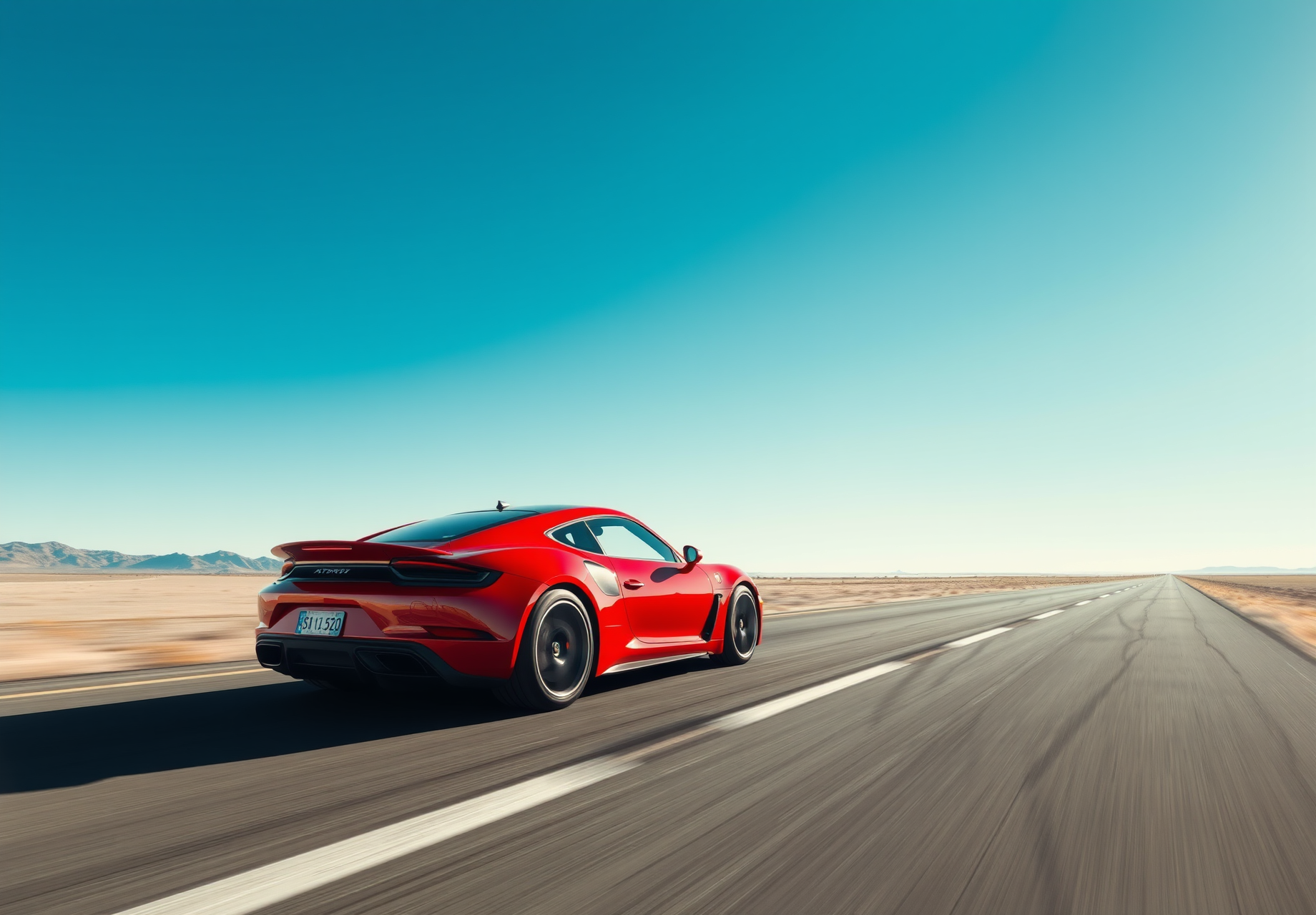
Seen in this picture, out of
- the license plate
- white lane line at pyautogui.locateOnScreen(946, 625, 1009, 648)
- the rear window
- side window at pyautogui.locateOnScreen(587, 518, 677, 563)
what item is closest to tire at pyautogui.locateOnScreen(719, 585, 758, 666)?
side window at pyautogui.locateOnScreen(587, 518, 677, 563)

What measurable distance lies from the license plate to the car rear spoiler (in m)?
0.32

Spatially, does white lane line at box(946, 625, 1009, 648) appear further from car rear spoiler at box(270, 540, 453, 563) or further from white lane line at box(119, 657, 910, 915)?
car rear spoiler at box(270, 540, 453, 563)

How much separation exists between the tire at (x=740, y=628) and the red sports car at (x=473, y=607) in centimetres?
132

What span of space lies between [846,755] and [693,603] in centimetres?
274

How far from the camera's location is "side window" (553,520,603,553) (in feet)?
18.2

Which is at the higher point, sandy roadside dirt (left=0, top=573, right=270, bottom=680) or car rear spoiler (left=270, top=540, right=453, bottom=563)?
car rear spoiler (left=270, top=540, right=453, bottom=563)

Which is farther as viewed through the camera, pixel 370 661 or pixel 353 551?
pixel 353 551

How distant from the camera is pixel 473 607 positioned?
4551 mm

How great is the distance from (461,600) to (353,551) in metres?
0.79

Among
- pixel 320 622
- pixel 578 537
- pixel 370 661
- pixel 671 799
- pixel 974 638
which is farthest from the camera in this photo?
pixel 974 638

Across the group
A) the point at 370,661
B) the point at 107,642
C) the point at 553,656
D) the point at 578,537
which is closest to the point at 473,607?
the point at 370,661

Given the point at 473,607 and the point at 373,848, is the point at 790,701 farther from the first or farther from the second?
the point at 373,848

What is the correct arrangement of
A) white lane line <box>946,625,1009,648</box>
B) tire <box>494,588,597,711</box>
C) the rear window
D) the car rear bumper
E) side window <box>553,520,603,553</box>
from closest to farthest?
the car rear bumper
tire <box>494,588,597,711</box>
the rear window
side window <box>553,520,603,553</box>
white lane line <box>946,625,1009,648</box>

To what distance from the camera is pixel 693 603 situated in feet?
21.7
